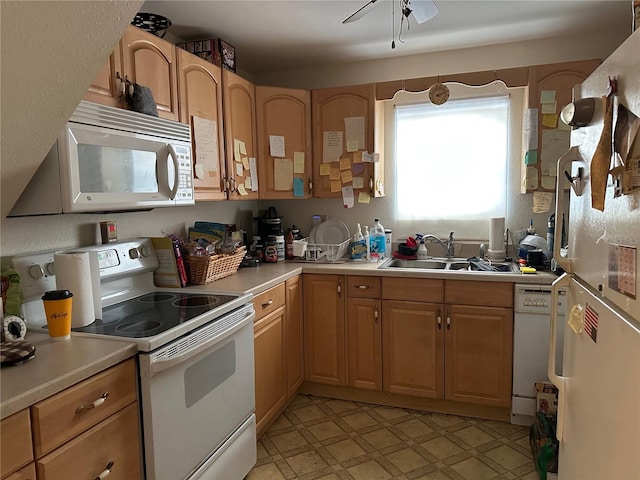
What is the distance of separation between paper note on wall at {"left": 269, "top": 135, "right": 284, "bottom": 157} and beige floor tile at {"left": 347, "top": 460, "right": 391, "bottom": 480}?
197 centimetres

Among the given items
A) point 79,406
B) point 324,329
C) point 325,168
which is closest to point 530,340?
point 324,329

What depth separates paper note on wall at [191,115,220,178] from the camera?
234 cm

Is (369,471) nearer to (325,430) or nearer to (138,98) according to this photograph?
(325,430)

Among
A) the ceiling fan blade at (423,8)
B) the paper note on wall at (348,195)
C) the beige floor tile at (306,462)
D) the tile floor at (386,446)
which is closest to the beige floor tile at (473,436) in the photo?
the tile floor at (386,446)

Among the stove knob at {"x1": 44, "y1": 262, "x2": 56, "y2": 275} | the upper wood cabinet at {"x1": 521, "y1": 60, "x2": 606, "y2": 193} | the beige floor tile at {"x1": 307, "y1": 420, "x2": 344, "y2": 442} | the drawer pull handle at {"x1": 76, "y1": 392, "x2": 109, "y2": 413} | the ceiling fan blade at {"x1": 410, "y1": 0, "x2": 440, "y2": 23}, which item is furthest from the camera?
the upper wood cabinet at {"x1": 521, "y1": 60, "x2": 606, "y2": 193}

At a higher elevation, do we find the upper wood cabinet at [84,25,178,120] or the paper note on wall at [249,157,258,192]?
the upper wood cabinet at [84,25,178,120]

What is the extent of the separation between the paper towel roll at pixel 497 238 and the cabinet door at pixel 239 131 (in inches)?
63.3

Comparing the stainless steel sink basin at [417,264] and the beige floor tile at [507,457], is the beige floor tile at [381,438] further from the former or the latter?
the stainless steel sink basin at [417,264]

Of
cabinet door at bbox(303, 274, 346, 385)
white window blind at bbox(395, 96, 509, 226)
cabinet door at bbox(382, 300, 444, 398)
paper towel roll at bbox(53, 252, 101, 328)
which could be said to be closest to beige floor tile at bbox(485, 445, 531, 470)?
cabinet door at bbox(382, 300, 444, 398)

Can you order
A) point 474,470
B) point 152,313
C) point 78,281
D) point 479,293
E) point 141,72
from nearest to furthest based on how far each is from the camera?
point 78,281, point 152,313, point 141,72, point 474,470, point 479,293

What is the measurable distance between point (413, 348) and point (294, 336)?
74 centimetres

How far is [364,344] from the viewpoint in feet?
9.12

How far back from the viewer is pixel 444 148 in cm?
314

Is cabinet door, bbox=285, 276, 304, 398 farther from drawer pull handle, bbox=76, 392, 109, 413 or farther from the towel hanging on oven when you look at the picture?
drawer pull handle, bbox=76, 392, 109, 413
